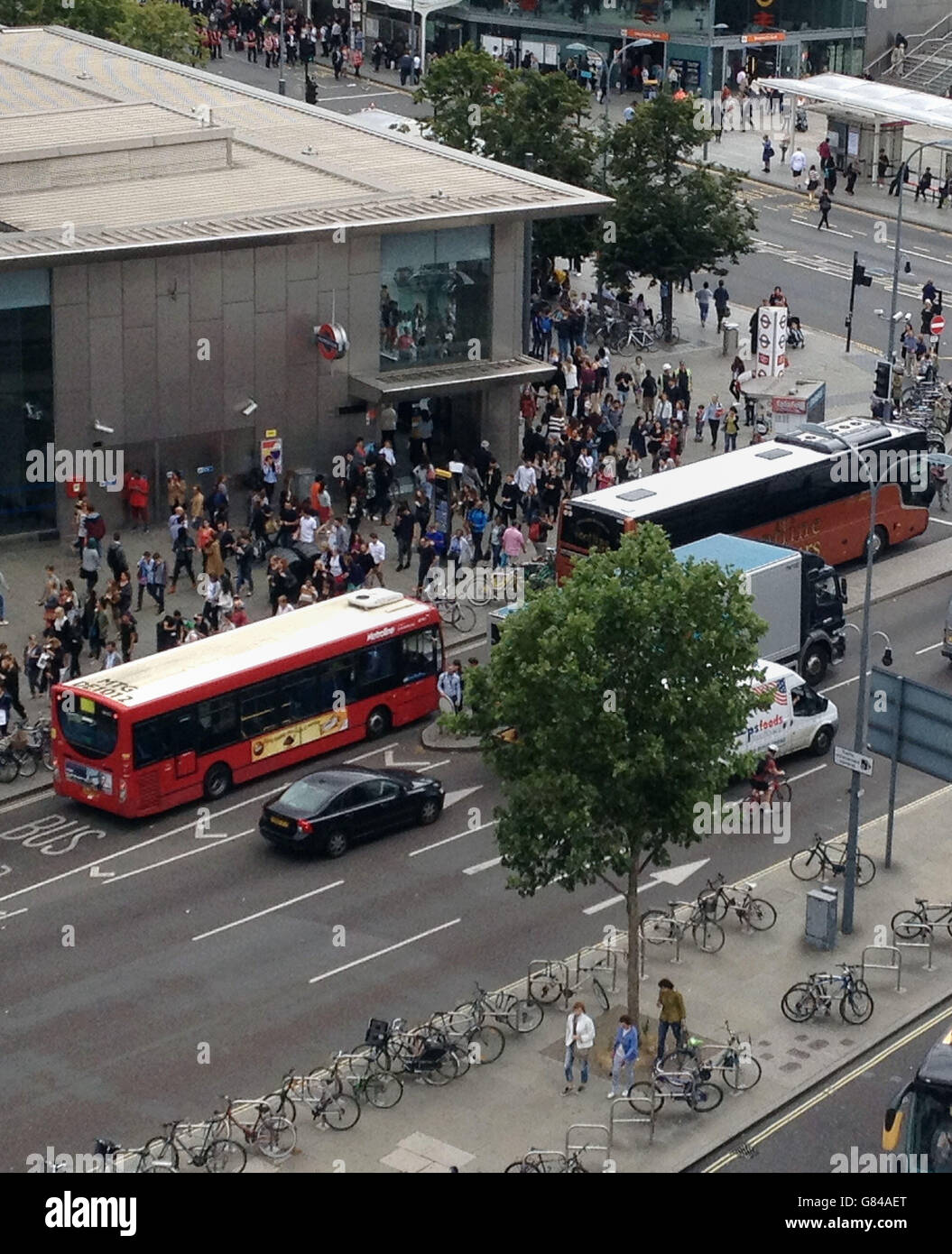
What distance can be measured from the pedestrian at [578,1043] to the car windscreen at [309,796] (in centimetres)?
816

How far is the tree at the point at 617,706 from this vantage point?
34000mm

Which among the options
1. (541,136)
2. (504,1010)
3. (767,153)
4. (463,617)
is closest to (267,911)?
(504,1010)

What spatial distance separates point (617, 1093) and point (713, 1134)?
158 centimetres

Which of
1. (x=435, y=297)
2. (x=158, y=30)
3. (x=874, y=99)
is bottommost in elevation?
(x=435, y=297)

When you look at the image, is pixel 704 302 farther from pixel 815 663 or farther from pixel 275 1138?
pixel 275 1138

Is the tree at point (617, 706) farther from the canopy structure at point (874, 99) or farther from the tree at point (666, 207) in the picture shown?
the canopy structure at point (874, 99)

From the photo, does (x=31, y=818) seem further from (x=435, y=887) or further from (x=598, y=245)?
(x=598, y=245)

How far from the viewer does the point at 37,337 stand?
178ft

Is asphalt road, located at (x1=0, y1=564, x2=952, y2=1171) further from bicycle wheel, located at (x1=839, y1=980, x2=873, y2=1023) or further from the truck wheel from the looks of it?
bicycle wheel, located at (x1=839, y1=980, x2=873, y2=1023)

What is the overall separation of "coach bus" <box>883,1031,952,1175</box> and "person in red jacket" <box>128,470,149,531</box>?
30.0 m

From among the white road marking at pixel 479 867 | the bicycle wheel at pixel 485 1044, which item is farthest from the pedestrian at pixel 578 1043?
the white road marking at pixel 479 867

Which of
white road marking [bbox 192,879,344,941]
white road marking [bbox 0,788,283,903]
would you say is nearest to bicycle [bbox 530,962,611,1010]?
white road marking [bbox 192,879,344,941]

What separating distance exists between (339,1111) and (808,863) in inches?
440

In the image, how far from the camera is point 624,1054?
33875 millimetres
